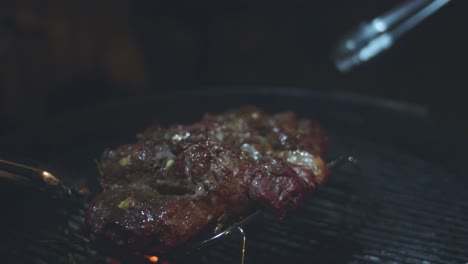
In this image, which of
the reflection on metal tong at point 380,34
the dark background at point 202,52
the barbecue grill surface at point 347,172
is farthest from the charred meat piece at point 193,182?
the dark background at point 202,52

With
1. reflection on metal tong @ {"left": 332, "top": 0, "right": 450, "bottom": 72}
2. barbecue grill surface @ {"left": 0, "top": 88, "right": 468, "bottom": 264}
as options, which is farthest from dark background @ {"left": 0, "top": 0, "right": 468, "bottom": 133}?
reflection on metal tong @ {"left": 332, "top": 0, "right": 450, "bottom": 72}

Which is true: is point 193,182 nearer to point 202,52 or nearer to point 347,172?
point 347,172

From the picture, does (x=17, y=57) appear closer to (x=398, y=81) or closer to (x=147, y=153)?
(x=147, y=153)

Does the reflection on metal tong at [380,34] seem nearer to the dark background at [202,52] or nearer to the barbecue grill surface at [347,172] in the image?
the barbecue grill surface at [347,172]

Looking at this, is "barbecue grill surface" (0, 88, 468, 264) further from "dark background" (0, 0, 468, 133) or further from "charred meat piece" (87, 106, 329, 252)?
"dark background" (0, 0, 468, 133)

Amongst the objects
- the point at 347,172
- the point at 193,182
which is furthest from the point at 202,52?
the point at 193,182
